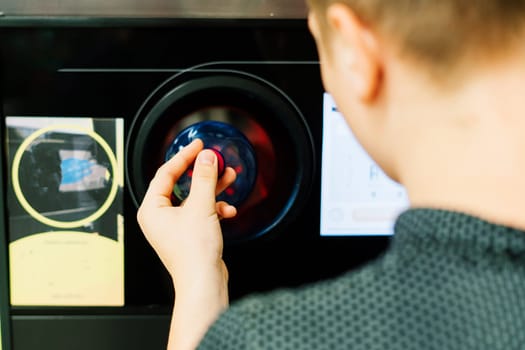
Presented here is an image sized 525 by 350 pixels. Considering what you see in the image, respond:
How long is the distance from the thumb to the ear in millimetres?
236

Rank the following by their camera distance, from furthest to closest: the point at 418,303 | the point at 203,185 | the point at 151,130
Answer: the point at 151,130
the point at 203,185
the point at 418,303

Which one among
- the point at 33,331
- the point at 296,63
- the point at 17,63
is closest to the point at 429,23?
the point at 296,63

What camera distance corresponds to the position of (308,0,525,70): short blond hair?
47 centimetres

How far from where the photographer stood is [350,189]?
0.84 metres

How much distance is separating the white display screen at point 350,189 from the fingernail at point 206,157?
0.54ft

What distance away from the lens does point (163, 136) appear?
2.72 ft

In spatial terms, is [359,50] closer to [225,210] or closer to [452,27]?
[452,27]

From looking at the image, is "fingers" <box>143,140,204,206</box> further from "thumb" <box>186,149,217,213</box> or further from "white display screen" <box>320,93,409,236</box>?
"white display screen" <box>320,93,409,236</box>

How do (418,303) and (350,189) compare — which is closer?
(418,303)

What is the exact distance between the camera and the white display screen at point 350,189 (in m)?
0.83

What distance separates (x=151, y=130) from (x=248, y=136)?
4.6 inches

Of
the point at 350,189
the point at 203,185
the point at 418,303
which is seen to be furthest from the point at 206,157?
the point at 418,303

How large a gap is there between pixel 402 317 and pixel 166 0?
1.56 feet

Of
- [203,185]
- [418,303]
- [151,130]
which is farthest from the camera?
[151,130]
